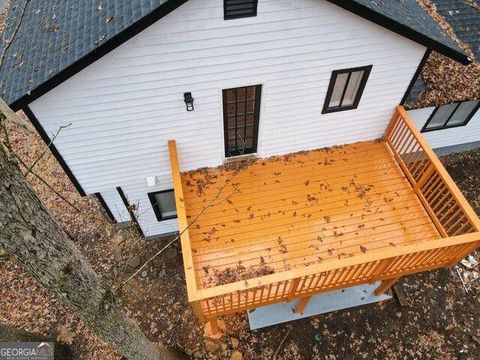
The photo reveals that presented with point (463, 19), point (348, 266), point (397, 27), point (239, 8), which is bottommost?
point (348, 266)

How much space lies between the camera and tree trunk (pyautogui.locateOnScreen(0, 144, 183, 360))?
356cm

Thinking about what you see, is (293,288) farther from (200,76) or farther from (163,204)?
(200,76)

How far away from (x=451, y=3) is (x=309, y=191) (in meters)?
8.41

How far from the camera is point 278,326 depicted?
9.60 metres

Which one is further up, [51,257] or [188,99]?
[51,257]

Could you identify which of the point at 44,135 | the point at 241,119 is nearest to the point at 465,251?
the point at 241,119

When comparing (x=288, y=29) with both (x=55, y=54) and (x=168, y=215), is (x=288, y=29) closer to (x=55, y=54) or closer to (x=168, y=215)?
(x=55, y=54)

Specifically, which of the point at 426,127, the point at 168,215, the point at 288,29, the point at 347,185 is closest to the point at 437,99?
the point at 426,127

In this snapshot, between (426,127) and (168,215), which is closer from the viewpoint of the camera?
(168,215)

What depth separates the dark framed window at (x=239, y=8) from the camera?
602 centimetres

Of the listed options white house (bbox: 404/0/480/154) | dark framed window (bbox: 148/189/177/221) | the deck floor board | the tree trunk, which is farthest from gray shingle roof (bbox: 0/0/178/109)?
white house (bbox: 404/0/480/154)

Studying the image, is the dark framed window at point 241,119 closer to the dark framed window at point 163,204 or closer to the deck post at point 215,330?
the dark framed window at point 163,204

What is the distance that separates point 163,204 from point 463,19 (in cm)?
1104

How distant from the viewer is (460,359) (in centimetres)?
922
